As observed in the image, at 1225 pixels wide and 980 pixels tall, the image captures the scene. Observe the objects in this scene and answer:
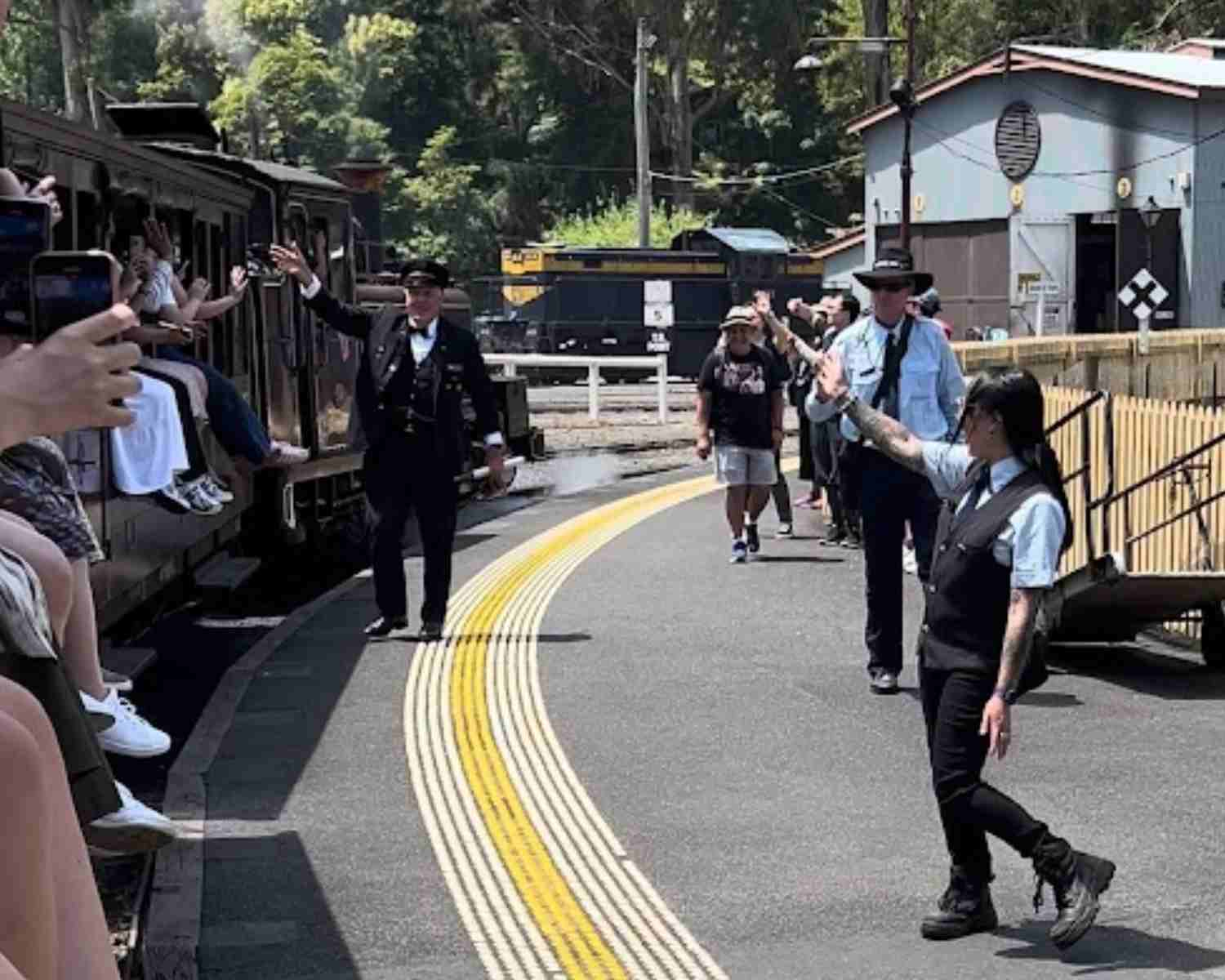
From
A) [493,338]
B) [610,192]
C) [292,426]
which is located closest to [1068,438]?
[292,426]

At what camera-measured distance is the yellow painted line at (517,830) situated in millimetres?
6293

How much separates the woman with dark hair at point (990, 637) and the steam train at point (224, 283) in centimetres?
355

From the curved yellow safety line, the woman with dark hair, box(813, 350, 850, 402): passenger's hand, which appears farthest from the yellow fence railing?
the woman with dark hair

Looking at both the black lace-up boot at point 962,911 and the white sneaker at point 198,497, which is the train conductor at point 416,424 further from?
the black lace-up boot at point 962,911

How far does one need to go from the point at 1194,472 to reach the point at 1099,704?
256cm

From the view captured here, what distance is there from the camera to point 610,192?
243 ft

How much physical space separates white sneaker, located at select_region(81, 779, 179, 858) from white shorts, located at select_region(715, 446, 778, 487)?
33.2ft

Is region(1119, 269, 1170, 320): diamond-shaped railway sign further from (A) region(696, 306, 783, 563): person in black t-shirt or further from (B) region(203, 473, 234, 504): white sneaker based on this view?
(B) region(203, 473, 234, 504): white sneaker

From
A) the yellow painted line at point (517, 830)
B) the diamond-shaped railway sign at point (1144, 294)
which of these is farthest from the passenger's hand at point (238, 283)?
the diamond-shaped railway sign at point (1144, 294)

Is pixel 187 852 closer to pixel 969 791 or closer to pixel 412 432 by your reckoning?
pixel 969 791

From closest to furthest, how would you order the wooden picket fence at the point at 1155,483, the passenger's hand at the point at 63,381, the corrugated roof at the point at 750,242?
1. the passenger's hand at the point at 63,381
2. the wooden picket fence at the point at 1155,483
3. the corrugated roof at the point at 750,242

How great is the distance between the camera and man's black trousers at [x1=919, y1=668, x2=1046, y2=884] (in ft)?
21.1

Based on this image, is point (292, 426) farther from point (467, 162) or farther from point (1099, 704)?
point (467, 162)

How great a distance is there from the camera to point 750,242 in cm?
5200
